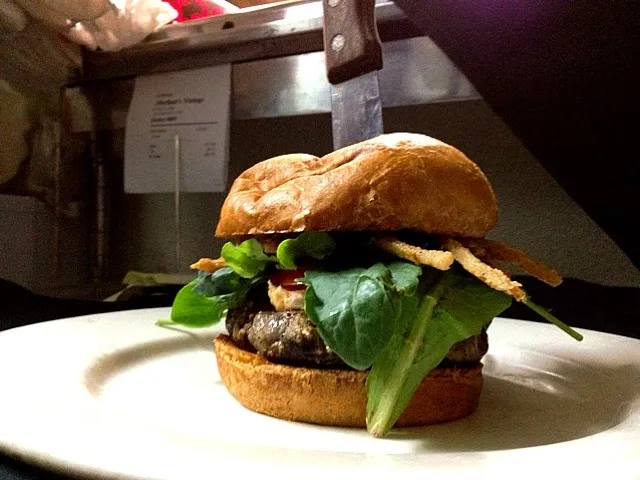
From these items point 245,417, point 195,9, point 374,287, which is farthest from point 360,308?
point 195,9

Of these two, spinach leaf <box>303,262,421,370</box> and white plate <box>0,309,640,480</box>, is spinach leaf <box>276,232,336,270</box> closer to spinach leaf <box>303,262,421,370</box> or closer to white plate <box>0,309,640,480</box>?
spinach leaf <box>303,262,421,370</box>

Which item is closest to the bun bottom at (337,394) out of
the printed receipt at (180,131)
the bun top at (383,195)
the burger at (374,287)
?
the burger at (374,287)

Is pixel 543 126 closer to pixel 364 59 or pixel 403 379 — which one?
pixel 364 59

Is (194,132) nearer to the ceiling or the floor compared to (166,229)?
nearer to the ceiling

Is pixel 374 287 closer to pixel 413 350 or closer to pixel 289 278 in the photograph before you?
pixel 413 350

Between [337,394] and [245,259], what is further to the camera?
[245,259]

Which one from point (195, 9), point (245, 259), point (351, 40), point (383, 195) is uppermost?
point (195, 9)

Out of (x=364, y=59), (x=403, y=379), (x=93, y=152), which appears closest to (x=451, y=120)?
(x=364, y=59)
